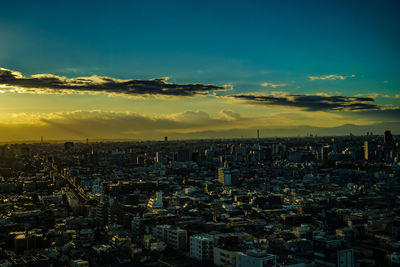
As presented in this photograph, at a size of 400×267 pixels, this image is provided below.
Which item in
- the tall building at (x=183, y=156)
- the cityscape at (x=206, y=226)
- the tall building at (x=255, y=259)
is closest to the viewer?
the tall building at (x=255, y=259)

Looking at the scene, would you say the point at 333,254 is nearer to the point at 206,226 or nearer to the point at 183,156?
the point at 206,226

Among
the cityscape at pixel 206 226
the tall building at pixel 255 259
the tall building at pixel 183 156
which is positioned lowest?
the cityscape at pixel 206 226

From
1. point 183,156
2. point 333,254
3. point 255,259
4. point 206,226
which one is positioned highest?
point 183,156

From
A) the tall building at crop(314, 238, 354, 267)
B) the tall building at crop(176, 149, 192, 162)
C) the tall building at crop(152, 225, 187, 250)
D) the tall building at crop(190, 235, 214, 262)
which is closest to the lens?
the tall building at crop(314, 238, 354, 267)

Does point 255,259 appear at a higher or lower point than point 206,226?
higher

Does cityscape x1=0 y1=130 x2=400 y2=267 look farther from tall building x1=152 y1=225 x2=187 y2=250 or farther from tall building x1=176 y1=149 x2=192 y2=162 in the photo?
tall building x1=176 y1=149 x2=192 y2=162

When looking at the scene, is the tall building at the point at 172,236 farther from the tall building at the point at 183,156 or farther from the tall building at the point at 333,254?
the tall building at the point at 183,156

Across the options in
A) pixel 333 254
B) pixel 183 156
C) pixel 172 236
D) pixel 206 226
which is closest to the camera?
pixel 333 254

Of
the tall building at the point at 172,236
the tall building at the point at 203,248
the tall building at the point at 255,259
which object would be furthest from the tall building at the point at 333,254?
the tall building at the point at 172,236

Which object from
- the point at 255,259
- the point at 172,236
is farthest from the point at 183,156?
the point at 255,259

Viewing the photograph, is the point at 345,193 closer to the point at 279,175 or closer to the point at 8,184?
the point at 279,175

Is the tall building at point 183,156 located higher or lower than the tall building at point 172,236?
higher

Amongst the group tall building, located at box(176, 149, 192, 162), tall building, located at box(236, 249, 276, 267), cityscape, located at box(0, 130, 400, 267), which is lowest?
cityscape, located at box(0, 130, 400, 267)

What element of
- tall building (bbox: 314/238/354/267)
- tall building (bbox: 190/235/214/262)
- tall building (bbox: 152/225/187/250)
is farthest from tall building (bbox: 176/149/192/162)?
tall building (bbox: 314/238/354/267)
